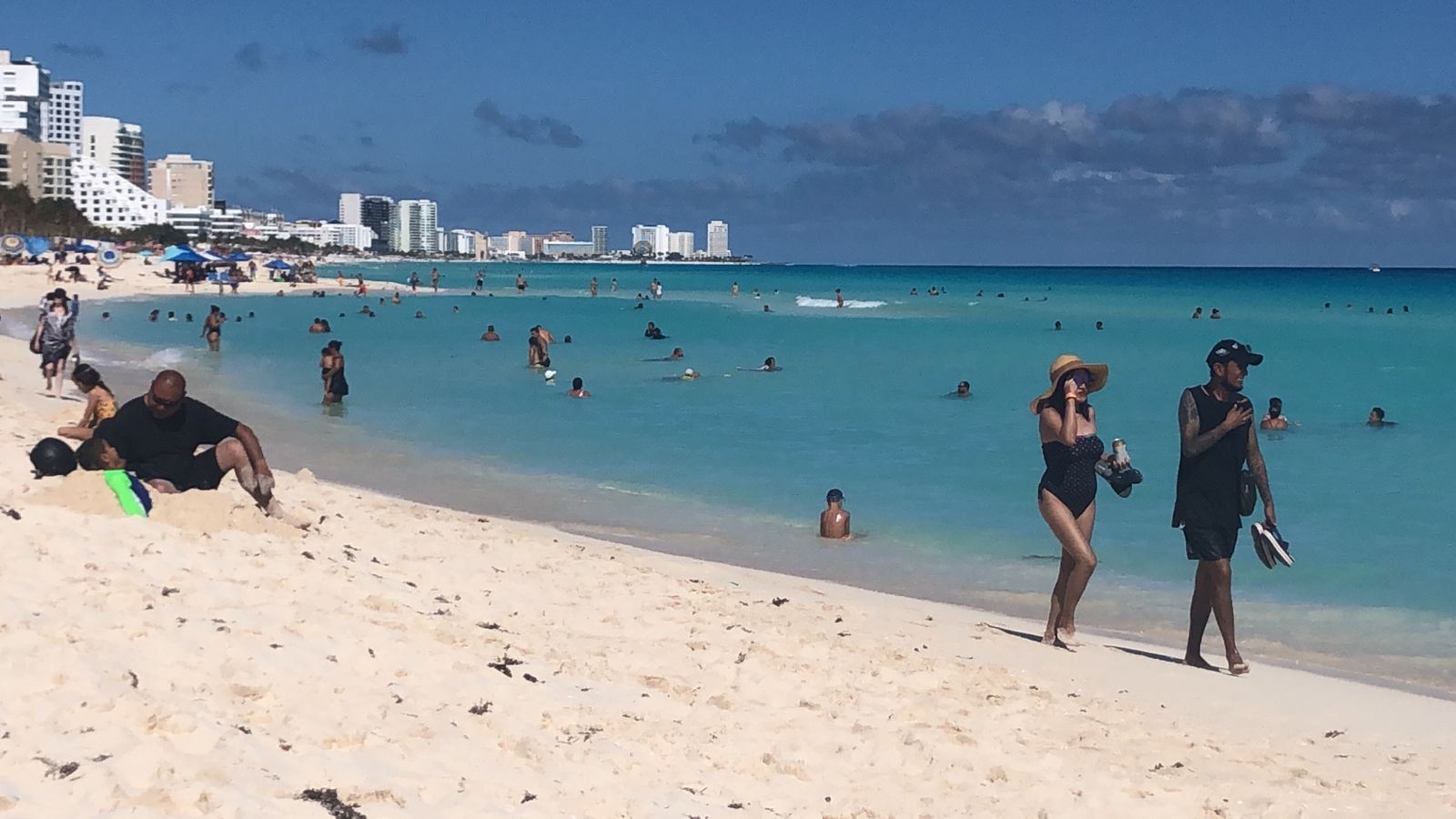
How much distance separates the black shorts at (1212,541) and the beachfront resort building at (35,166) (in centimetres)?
15291

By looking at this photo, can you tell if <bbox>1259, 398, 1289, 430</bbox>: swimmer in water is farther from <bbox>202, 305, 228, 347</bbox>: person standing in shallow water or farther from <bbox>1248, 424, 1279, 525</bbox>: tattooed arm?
<bbox>202, 305, 228, 347</bbox>: person standing in shallow water

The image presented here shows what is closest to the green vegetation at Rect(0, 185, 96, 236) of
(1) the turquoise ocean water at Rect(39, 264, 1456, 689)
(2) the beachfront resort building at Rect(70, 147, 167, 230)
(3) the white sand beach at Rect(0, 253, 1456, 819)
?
(2) the beachfront resort building at Rect(70, 147, 167, 230)

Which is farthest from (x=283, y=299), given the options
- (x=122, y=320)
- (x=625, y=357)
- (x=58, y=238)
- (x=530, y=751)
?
(x=530, y=751)

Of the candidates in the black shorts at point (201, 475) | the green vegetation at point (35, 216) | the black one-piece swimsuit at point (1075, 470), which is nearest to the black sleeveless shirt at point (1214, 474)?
the black one-piece swimsuit at point (1075, 470)

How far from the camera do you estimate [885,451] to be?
18.8m

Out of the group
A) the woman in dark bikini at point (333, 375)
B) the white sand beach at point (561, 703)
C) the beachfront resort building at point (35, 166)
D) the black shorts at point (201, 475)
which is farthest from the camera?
the beachfront resort building at point (35, 166)

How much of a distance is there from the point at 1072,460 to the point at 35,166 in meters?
177

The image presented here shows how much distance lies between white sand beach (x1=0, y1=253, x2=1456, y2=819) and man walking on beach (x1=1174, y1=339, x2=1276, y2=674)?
0.73 metres

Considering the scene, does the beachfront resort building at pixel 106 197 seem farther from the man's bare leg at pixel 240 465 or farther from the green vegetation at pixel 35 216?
the man's bare leg at pixel 240 465

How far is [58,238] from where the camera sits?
106 metres

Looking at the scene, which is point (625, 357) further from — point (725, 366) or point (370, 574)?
point (370, 574)

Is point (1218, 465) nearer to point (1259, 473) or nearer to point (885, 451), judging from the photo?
point (1259, 473)

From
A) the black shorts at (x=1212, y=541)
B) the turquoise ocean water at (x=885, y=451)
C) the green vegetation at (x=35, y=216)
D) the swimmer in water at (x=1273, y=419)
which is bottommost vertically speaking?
the turquoise ocean water at (x=885, y=451)

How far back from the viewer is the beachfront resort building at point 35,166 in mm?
149200
